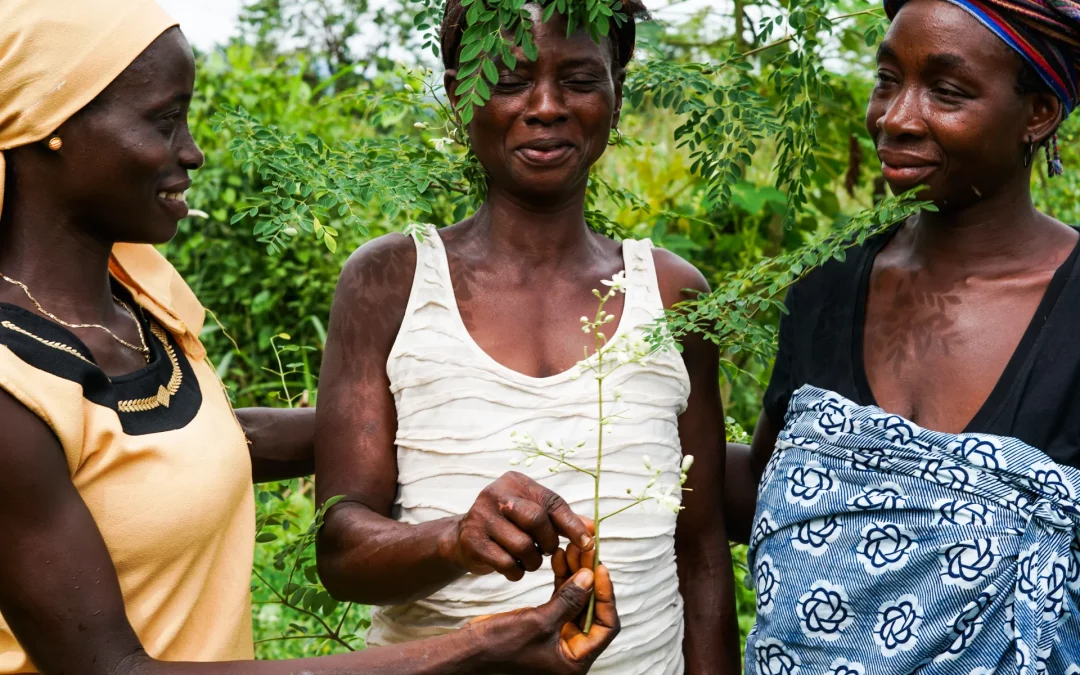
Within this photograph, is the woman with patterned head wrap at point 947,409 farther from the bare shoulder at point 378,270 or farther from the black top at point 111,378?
the black top at point 111,378

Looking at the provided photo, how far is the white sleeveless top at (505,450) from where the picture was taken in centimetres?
221

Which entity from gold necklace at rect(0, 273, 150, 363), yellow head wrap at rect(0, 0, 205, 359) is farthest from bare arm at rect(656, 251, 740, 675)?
yellow head wrap at rect(0, 0, 205, 359)

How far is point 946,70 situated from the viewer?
209 centimetres

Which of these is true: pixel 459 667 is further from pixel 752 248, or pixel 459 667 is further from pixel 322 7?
pixel 322 7

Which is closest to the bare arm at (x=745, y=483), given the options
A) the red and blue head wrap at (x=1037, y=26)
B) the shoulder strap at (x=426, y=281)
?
the shoulder strap at (x=426, y=281)

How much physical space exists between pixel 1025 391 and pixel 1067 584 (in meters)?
0.32

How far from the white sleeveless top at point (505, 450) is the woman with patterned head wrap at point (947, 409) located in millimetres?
223

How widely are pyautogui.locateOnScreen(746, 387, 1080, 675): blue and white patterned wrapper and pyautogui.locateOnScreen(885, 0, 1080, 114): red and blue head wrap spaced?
2.19 feet

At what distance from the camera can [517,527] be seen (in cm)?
183

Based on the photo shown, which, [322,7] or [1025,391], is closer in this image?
[1025,391]

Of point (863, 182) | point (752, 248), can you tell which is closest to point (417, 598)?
point (752, 248)

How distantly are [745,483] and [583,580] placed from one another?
874 millimetres

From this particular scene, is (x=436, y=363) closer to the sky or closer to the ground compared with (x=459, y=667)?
closer to the sky

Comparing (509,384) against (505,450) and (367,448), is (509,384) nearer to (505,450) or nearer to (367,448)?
(505,450)
